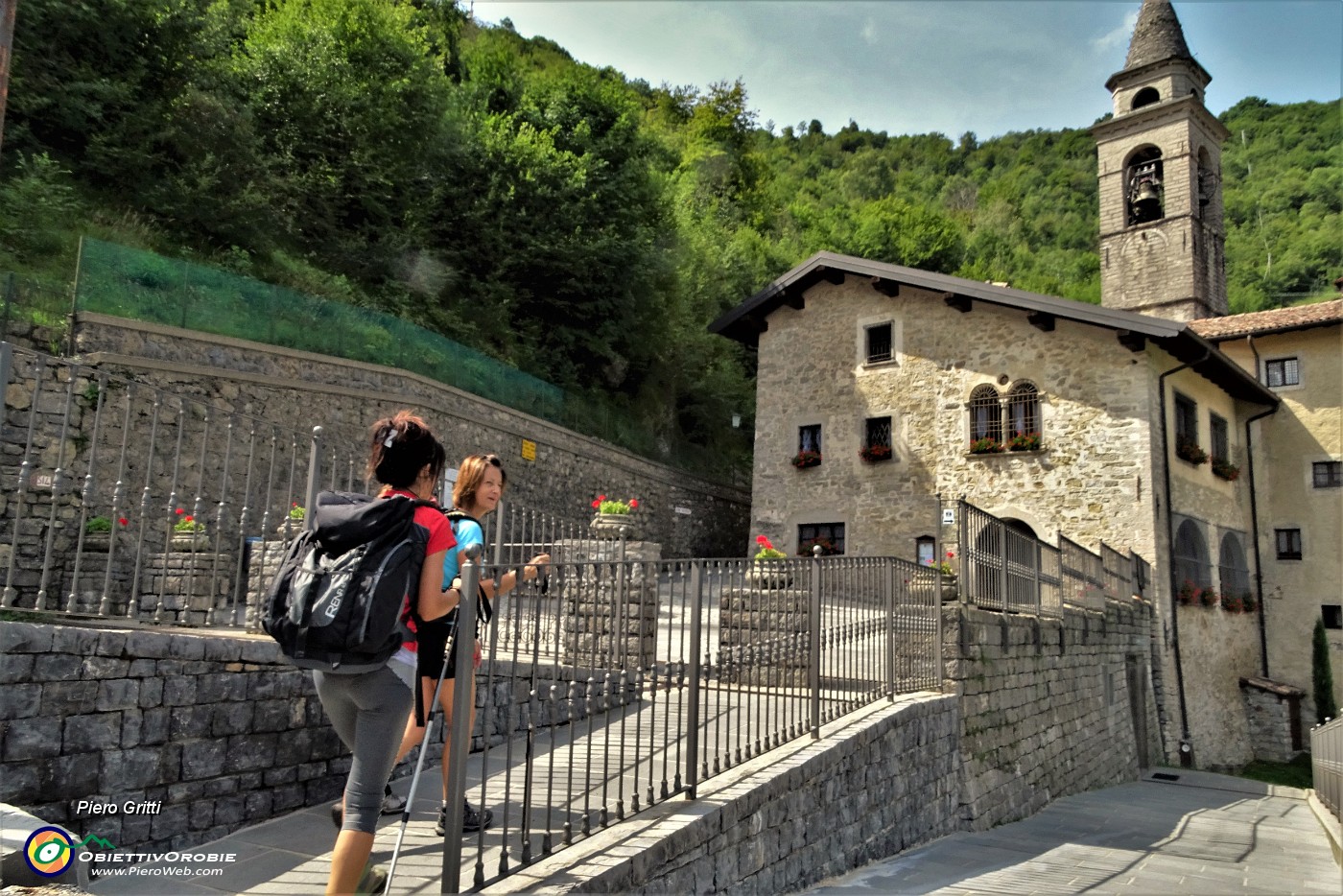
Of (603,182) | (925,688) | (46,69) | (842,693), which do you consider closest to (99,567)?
(842,693)

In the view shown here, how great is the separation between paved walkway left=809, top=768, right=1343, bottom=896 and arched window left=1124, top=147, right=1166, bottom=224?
18.5m

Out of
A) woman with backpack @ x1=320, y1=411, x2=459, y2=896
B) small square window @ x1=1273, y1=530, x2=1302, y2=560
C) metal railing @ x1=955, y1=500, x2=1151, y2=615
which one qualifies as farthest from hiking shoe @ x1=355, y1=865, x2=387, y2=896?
small square window @ x1=1273, y1=530, x2=1302, y2=560

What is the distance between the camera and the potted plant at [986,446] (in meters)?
18.4

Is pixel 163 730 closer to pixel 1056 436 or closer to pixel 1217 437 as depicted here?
pixel 1056 436

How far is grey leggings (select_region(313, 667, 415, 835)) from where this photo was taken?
9.42 feet

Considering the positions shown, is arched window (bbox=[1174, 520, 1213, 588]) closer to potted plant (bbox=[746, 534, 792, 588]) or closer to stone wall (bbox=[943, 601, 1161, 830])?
stone wall (bbox=[943, 601, 1161, 830])

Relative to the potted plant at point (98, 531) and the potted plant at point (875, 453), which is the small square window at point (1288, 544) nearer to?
the potted plant at point (875, 453)

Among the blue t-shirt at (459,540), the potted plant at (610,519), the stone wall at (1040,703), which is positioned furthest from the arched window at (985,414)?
the blue t-shirt at (459,540)

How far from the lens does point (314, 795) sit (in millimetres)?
4711

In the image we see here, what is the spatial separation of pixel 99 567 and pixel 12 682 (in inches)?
220

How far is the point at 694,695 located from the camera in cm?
471

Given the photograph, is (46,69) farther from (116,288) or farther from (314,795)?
(314,795)

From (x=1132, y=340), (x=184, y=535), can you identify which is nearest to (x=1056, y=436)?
(x=1132, y=340)

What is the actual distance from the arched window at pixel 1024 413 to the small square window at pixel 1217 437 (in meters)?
4.85
